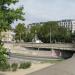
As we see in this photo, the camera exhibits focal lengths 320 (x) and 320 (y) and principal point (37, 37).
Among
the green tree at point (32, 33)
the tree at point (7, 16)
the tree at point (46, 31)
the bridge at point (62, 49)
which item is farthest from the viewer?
the green tree at point (32, 33)

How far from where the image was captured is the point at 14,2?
12.9 m

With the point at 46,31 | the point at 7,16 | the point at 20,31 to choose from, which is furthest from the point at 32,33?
the point at 7,16

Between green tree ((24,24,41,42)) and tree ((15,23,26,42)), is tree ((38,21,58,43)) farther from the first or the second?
tree ((15,23,26,42))

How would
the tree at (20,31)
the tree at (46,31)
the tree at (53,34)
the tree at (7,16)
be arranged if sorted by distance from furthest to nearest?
the tree at (20,31), the tree at (46,31), the tree at (53,34), the tree at (7,16)

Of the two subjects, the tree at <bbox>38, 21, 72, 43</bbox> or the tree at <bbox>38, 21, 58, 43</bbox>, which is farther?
the tree at <bbox>38, 21, 58, 43</bbox>

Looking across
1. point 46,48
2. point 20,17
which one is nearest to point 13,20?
point 20,17

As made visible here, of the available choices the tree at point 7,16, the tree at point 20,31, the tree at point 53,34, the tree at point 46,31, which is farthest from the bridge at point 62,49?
the tree at point 7,16

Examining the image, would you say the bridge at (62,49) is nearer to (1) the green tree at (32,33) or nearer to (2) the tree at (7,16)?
(1) the green tree at (32,33)

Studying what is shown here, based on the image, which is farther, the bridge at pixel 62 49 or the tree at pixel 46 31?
the tree at pixel 46 31

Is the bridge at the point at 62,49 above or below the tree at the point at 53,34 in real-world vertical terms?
below

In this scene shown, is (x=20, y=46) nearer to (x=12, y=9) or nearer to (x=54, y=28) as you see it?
(x=54, y=28)

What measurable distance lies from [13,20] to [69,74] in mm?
5181

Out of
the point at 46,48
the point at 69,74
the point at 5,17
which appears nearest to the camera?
the point at 5,17

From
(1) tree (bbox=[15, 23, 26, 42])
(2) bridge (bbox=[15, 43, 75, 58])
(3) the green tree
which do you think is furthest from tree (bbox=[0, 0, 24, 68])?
(3) the green tree
